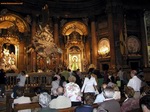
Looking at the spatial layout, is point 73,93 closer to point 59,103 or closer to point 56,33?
point 59,103

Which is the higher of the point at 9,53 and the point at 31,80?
the point at 9,53

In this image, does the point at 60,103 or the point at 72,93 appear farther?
the point at 72,93

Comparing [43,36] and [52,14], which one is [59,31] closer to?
[52,14]

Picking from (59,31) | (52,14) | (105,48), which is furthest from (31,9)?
(105,48)

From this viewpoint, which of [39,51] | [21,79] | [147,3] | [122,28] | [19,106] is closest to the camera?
[19,106]

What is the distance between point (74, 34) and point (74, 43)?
111 cm

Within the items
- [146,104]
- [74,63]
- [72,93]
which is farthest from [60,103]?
[74,63]

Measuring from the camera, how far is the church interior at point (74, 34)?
19.3 m

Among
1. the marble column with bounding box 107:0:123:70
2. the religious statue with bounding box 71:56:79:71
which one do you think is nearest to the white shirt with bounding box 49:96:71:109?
the marble column with bounding box 107:0:123:70

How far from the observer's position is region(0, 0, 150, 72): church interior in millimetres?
19312

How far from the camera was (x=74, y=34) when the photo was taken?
23.1 metres

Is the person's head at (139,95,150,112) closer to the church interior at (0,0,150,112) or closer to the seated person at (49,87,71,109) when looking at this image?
the seated person at (49,87,71,109)

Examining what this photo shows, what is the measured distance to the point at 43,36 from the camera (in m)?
18.7

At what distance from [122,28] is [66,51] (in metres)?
6.77
